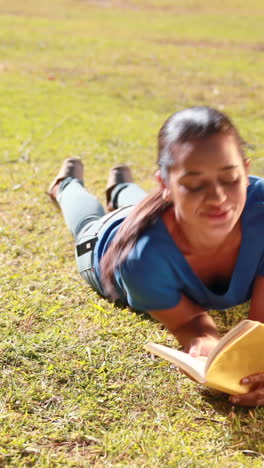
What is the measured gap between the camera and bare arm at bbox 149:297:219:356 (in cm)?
257

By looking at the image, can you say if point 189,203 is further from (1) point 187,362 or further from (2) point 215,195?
(1) point 187,362

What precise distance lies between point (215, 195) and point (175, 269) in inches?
17.6

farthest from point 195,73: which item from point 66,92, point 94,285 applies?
point 94,285

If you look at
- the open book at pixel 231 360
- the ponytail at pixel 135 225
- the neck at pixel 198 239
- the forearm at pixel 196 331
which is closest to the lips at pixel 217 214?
the neck at pixel 198 239

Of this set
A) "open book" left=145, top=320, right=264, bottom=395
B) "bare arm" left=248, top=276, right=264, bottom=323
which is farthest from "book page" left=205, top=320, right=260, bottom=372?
"bare arm" left=248, top=276, right=264, bottom=323

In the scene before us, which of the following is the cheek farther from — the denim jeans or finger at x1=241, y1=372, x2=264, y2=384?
the denim jeans

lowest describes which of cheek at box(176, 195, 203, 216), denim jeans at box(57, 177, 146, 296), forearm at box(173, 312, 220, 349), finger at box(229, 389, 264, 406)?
finger at box(229, 389, 264, 406)

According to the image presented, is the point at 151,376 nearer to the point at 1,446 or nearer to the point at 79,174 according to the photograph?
the point at 1,446

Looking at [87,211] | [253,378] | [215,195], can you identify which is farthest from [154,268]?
[87,211]

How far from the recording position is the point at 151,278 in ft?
8.36

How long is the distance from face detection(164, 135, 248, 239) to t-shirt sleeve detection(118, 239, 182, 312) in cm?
24

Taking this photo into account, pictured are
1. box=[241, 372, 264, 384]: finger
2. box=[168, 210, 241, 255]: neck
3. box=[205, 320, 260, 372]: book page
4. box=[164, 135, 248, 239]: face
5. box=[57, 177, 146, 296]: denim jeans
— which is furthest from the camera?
box=[57, 177, 146, 296]: denim jeans

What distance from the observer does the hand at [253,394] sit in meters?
2.37

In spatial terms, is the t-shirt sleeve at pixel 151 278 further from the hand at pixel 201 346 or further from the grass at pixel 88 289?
the grass at pixel 88 289
